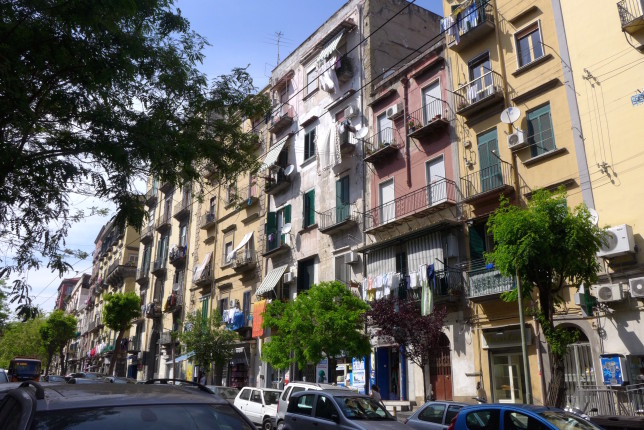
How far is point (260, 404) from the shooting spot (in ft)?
60.5

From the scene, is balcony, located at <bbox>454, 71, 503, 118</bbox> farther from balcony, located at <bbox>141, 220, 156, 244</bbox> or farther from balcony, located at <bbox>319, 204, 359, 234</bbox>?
balcony, located at <bbox>141, 220, 156, 244</bbox>

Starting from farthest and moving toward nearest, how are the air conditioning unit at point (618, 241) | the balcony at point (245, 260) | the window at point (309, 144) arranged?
the balcony at point (245, 260) → the window at point (309, 144) → the air conditioning unit at point (618, 241)

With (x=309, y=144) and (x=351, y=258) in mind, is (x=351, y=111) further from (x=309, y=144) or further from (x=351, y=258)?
(x=351, y=258)

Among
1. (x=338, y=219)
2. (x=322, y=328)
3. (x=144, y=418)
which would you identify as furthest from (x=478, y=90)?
(x=144, y=418)

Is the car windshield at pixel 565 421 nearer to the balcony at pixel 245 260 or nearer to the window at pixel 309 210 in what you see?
the window at pixel 309 210

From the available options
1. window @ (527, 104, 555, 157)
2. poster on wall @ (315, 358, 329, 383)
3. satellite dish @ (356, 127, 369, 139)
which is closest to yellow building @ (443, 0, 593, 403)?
window @ (527, 104, 555, 157)

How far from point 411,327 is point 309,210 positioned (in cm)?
1242

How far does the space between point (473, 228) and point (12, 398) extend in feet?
57.5

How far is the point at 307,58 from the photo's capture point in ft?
104

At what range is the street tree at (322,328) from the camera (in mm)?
19469

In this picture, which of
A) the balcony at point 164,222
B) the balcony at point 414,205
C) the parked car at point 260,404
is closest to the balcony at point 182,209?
the balcony at point 164,222

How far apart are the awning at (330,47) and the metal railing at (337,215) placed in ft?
27.9

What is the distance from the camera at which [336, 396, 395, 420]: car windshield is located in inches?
432

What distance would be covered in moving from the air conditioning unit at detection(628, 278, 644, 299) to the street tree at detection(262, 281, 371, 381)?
872 cm
